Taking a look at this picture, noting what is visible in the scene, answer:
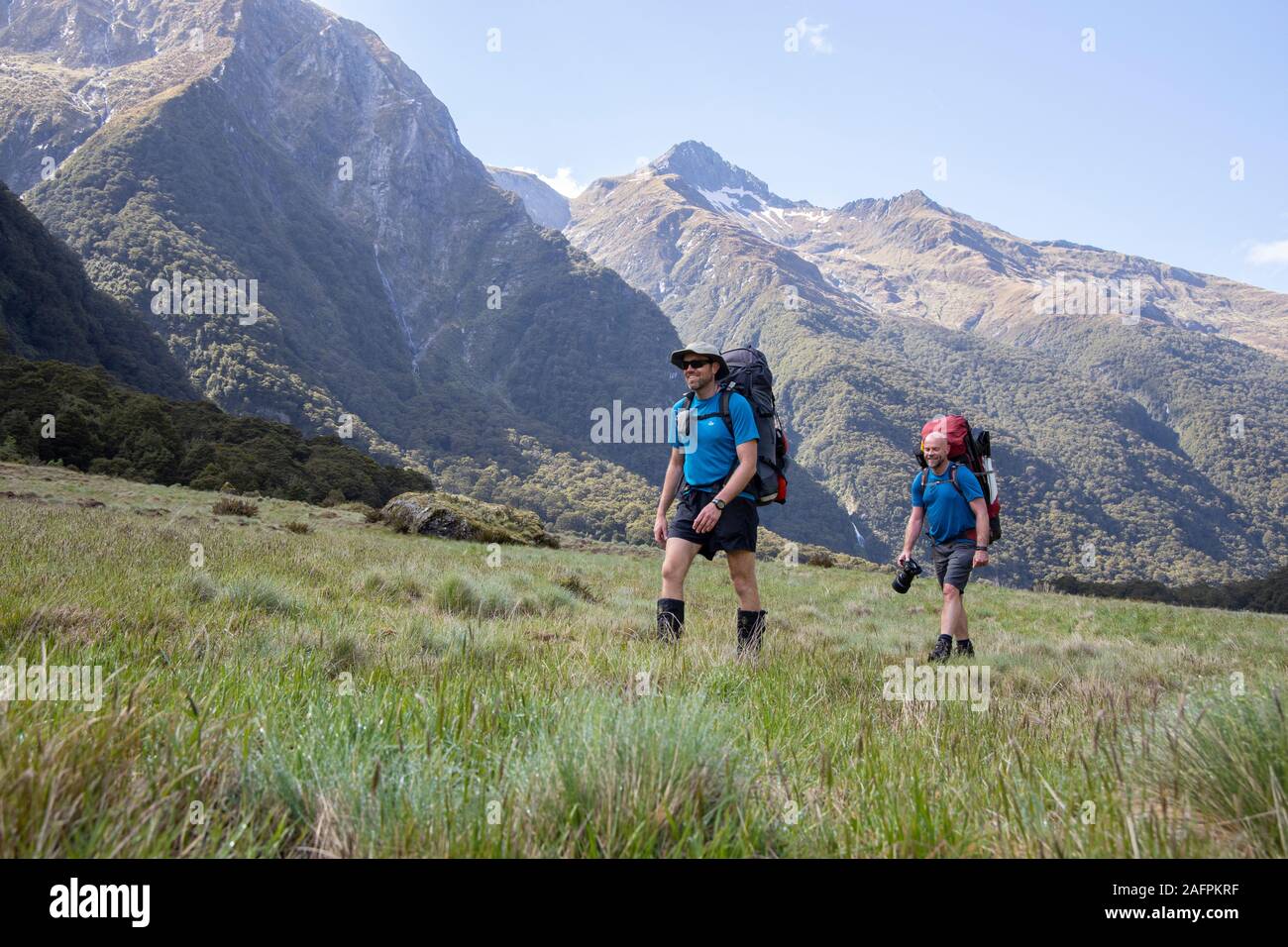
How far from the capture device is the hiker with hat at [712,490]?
520 cm

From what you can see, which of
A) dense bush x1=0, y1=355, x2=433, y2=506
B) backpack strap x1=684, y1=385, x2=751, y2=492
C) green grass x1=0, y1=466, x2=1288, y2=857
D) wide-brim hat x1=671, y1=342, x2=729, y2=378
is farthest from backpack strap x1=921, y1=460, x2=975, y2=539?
dense bush x1=0, y1=355, x2=433, y2=506

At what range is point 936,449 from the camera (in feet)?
22.7

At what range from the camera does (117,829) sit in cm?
111

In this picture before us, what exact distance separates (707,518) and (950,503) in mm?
3252

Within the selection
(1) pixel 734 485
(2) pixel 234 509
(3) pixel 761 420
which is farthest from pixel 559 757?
(2) pixel 234 509

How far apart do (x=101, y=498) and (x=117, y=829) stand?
1935 cm

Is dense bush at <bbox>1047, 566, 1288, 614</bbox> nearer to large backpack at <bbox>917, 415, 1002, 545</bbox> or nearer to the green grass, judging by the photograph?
large backpack at <bbox>917, 415, 1002, 545</bbox>

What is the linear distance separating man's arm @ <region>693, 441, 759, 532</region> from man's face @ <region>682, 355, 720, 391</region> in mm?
590

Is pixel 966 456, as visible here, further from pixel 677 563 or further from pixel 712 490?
pixel 677 563

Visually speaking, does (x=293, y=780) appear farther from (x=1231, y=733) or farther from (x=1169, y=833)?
(x=1231, y=733)

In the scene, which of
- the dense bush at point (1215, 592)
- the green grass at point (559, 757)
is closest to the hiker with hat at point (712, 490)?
the green grass at point (559, 757)

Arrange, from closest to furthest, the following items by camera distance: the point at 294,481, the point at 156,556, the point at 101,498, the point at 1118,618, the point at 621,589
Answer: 1. the point at 156,556
2. the point at 621,589
3. the point at 1118,618
4. the point at 101,498
5. the point at 294,481

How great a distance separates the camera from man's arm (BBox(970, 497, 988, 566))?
6.56 m

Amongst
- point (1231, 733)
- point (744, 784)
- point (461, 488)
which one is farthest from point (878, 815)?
point (461, 488)
